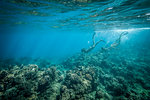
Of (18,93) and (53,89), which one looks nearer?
(18,93)

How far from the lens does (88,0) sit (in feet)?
27.1

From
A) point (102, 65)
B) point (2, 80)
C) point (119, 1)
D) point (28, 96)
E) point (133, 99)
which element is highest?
point (119, 1)

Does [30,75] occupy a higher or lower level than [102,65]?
higher

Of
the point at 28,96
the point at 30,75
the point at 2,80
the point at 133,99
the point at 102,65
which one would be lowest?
the point at 102,65

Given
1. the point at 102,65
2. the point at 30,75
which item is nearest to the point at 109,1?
the point at 102,65

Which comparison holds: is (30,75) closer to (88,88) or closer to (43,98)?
(43,98)

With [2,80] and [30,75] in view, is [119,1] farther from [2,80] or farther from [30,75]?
[2,80]

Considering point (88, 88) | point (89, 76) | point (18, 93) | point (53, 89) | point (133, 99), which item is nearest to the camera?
point (18, 93)

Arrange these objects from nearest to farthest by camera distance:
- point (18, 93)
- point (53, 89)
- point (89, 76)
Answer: point (18, 93) < point (53, 89) < point (89, 76)

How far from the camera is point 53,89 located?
6605 mm

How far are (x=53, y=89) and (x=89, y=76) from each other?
3.83 m

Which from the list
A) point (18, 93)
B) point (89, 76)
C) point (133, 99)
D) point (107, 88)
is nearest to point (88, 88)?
point (89, 76)

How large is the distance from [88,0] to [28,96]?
10.6 metres

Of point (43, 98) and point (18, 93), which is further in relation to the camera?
point (43, 98)
